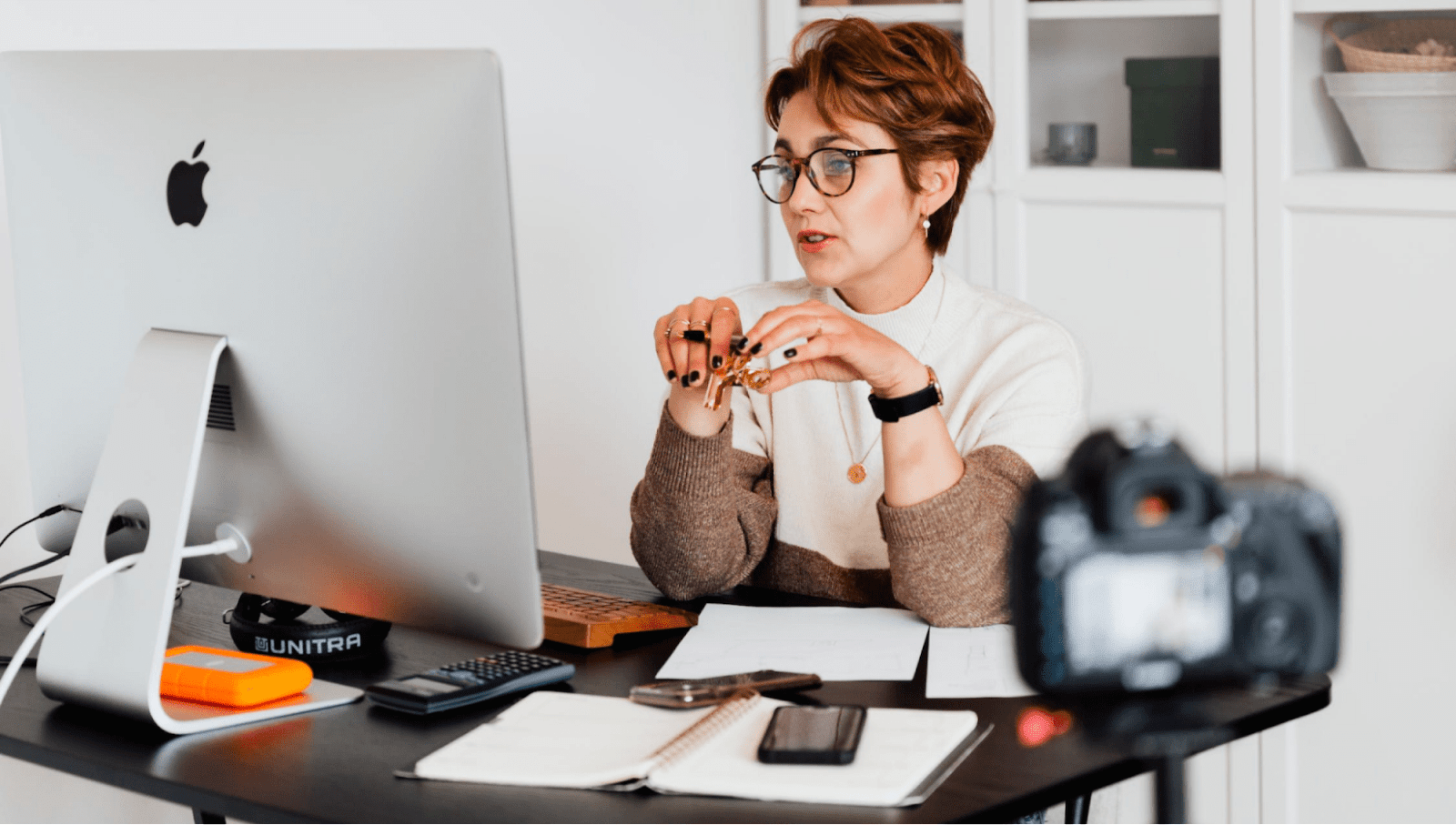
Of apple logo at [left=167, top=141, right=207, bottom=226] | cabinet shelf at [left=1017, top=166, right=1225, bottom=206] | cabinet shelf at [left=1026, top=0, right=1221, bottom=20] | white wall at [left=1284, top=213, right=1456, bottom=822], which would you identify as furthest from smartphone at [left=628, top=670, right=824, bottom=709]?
cabinet shelf at [left=1026, top=0, right=1221, bottom=20]

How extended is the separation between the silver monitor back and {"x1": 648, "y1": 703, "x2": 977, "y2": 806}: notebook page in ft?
0.51

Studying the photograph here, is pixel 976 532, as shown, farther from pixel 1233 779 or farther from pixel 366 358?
pixel 1233 779

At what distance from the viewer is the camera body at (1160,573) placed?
502 mm

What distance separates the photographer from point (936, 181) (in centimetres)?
185

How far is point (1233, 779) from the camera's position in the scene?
2596mm

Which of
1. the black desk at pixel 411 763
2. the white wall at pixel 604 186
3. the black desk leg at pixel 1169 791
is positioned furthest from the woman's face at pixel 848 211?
the black desk leg at pixel 1169 791

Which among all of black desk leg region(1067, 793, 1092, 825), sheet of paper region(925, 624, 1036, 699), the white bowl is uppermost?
the white bowl

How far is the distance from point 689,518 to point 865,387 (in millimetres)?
348

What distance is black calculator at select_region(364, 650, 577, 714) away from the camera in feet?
4.01

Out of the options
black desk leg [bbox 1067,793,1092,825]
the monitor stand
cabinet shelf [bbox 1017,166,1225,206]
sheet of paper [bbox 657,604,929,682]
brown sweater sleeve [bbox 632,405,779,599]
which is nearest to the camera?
the monitor stand

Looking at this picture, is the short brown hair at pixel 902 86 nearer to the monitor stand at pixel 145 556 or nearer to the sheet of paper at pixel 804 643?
the sheet of paper at pixel 804 643

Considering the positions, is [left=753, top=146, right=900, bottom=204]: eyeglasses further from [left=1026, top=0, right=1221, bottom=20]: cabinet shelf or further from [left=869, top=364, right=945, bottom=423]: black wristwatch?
[left=1026, top=0, right=1221, bottom=20]: cabinet shelf

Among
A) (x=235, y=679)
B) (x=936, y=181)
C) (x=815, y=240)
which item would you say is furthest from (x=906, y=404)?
(x=235, y=679)

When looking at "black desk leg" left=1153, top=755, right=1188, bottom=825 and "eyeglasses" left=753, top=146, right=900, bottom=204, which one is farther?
"eyeglasses" left=753, top=146, right=900, bottom=204
